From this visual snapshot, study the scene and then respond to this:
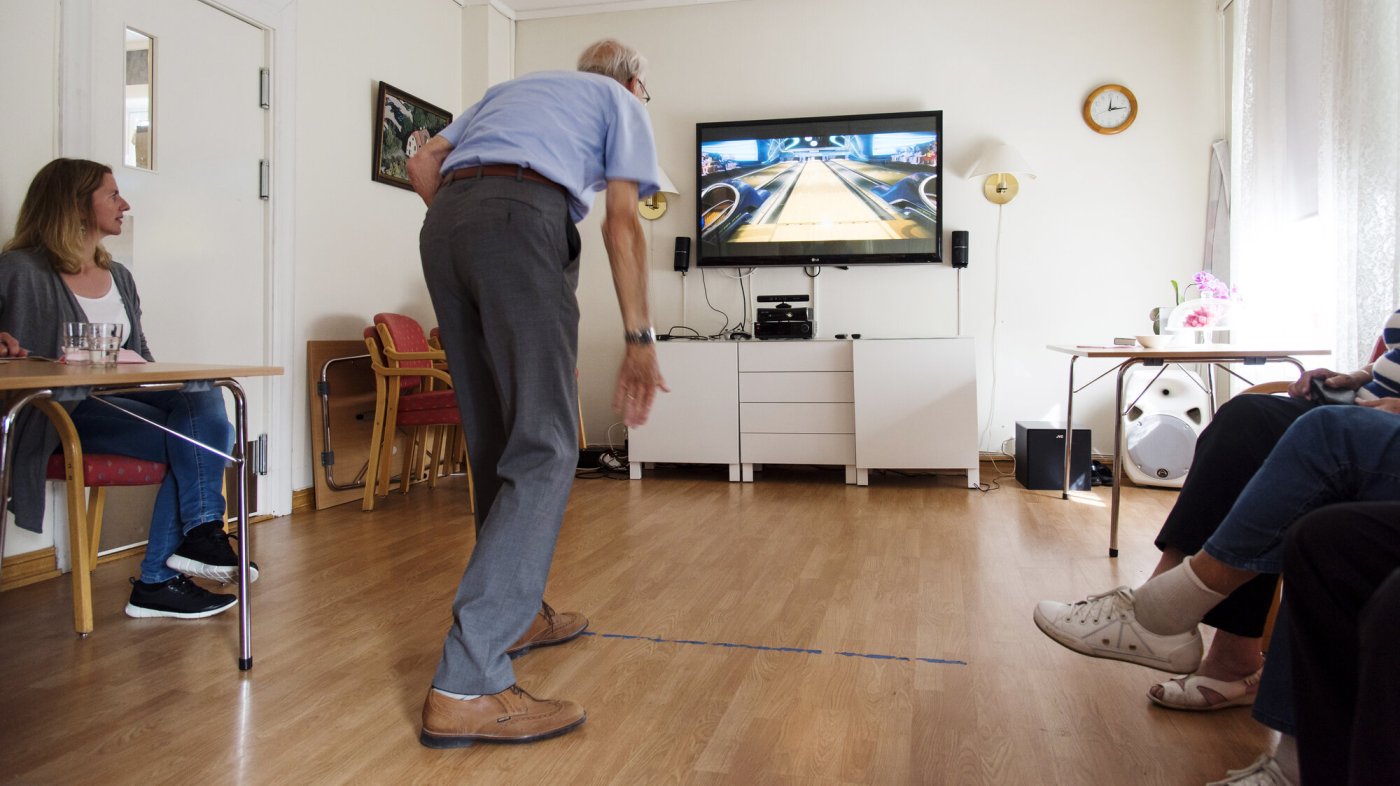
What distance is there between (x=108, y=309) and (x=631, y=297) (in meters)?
1.63

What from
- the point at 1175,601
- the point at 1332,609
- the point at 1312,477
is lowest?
the point at 1175,601

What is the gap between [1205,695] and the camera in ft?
4.75

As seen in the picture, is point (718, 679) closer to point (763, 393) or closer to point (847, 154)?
point (763, 393)

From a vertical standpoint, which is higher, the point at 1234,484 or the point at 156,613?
the point at 1234,484

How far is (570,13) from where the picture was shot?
4.88 metres

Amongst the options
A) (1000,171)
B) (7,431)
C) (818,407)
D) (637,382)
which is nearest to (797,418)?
(818,407)

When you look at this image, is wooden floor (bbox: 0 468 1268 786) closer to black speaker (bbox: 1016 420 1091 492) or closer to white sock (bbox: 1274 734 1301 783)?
white sock (bbox: 1274 734 1301 783)

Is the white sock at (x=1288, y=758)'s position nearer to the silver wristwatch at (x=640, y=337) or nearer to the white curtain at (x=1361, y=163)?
the silver wristwatch at (x=640, y=337)

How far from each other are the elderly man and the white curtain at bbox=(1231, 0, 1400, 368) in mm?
1924

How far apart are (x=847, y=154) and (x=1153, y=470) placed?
2.10m

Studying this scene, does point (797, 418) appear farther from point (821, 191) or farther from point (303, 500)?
point (303, 500)

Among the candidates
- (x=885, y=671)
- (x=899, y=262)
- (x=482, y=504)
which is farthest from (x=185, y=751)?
(x=899, y=262)

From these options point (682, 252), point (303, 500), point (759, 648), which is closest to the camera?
point (759, 648)

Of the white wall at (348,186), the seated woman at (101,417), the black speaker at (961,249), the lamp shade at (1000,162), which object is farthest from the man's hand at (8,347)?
the lamp shade at (1000,162)
